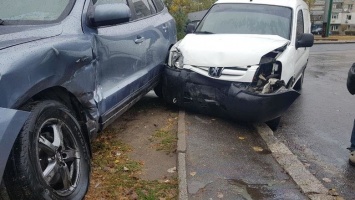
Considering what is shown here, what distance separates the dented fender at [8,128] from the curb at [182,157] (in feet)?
5.09

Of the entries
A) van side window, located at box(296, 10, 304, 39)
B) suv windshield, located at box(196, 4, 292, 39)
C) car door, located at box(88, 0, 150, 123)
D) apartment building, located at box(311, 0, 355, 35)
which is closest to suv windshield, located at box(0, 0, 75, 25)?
car door, located at box(88, 0, 150, 123)

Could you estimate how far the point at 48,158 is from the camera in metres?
2.81

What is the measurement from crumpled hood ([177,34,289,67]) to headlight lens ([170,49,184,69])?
0.07m

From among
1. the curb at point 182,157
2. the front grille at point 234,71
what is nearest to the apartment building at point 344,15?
the front grille at point 234,71

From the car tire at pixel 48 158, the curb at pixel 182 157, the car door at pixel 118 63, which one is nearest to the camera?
the car tire at pixel 48 158

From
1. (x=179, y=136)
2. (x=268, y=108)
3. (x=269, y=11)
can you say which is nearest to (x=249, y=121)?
(x=268, y=108)

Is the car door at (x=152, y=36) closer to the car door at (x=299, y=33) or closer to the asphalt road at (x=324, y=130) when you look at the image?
the asphalt road at (x=324, y=130)

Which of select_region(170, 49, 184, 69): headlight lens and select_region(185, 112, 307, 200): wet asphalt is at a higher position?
select_region(170, 49, 184, 69): headlight lens

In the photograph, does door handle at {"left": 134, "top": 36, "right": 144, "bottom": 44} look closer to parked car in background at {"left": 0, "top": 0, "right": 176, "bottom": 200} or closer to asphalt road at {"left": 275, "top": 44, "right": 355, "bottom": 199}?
parked car in background at {"left": 0, "top": 0, "right": 176, "bottom": 200}

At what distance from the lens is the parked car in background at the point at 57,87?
2449 mm

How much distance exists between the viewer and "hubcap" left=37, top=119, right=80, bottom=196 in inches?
109

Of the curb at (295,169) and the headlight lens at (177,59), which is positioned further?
the headlight lens at (177,59)

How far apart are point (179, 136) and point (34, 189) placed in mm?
2503

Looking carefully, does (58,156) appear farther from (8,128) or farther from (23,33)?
(23,33)
